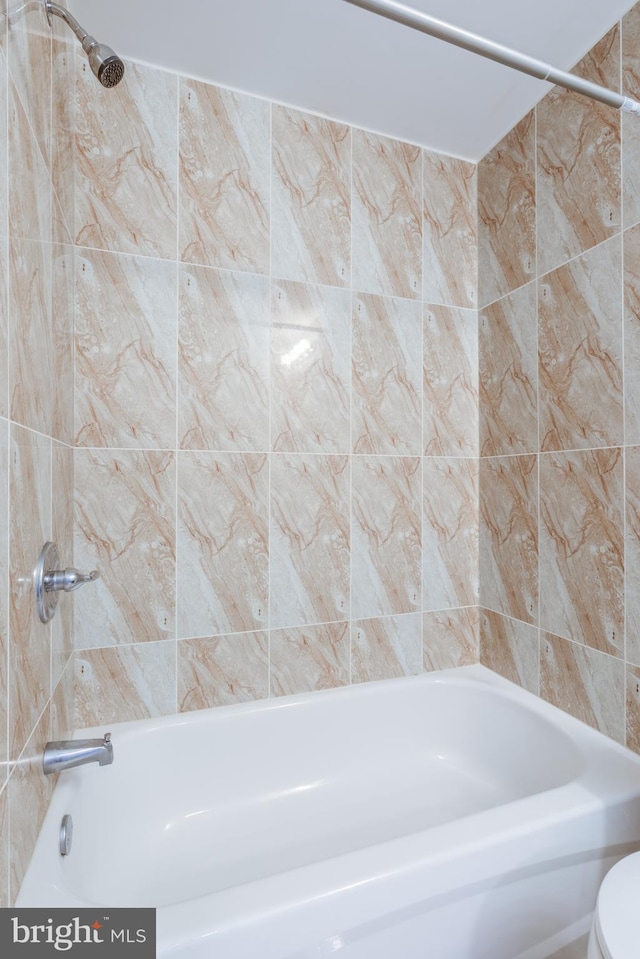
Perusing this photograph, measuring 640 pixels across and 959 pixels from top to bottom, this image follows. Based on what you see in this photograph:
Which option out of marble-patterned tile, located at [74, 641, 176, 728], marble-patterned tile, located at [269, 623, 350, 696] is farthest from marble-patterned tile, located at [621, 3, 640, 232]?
marble-patterned tile, located at [74, 641, 176, 728]

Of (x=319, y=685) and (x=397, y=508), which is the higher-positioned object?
(x=397, y=508)

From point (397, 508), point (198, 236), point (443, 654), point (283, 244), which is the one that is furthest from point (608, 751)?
point (198, 236)

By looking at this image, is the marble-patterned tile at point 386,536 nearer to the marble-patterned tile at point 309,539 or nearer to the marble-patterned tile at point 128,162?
the marble-patterned tile at point 309,539

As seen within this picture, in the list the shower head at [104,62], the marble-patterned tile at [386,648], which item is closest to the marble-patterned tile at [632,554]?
the marble-patterned tile at [386,648]

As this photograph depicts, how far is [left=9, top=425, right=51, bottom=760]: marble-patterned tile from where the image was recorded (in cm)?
80

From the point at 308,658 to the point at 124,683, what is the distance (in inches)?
22.3

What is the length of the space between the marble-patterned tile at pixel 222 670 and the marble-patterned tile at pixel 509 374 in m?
1.07

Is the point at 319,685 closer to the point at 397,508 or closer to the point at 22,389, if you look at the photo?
the point at 397,508

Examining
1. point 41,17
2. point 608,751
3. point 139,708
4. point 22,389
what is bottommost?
point 608,751

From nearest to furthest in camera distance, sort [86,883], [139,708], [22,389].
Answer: [22,389] → [86,883] → [139,708]

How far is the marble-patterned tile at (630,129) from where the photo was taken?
1.28 metres

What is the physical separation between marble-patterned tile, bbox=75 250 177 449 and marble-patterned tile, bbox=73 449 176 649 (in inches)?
2.8

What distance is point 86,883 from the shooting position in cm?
114

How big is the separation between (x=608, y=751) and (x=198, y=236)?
1.86 metres
